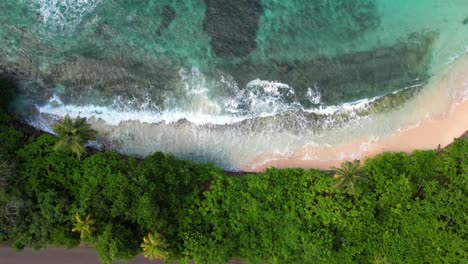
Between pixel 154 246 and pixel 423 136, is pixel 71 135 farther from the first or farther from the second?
pixel 423 136

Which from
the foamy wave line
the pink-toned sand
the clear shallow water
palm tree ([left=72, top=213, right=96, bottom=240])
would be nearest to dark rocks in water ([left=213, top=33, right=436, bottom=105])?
the clear shallow water

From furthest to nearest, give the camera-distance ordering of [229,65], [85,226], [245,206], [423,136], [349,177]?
[229,65] → [423,136] → [245,206] → [349,177] → [85,226]

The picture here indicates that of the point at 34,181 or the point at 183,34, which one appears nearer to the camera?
the point at 34,181

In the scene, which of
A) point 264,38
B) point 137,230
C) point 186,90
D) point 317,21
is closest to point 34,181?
point 137,230

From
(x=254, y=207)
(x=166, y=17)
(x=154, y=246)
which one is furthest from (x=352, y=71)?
(x=154, y=246)

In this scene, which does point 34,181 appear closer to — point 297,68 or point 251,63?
point 251,63

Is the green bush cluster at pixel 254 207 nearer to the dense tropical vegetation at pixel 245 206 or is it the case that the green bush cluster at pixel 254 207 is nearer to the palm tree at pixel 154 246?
the dense tropical vegetation at pixel 245 206

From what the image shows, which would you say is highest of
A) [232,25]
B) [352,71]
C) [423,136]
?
[232,25]
